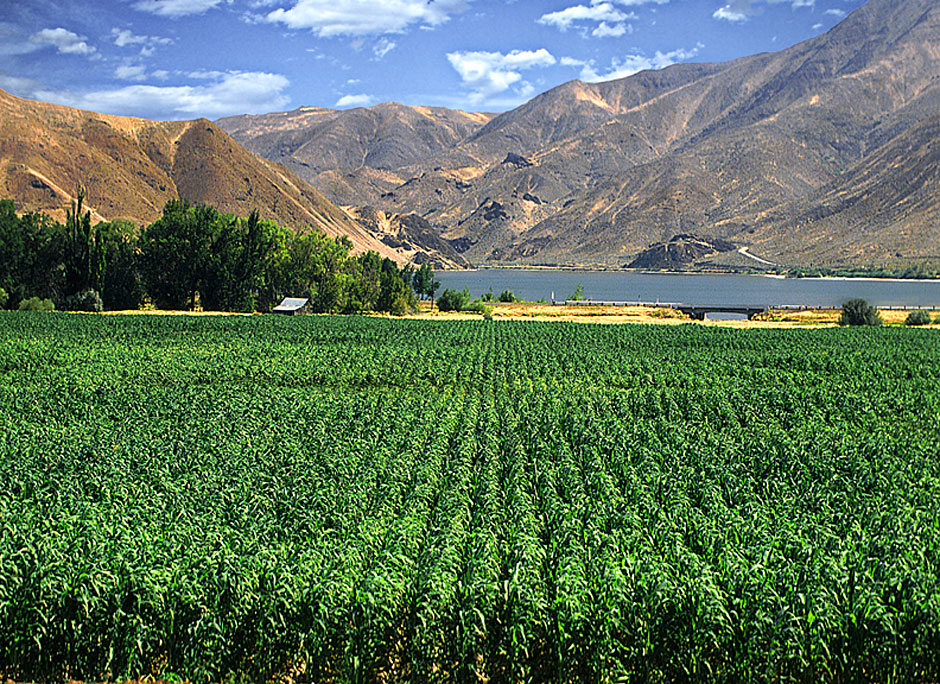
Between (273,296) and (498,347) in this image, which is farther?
(273,296)

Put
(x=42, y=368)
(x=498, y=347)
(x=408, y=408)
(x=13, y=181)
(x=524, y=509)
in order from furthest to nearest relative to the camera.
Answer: (x=13, y=181) → (x=498, y=347) → (x=42, y=368) → (x=408, y=408) → (x=524, y=509)

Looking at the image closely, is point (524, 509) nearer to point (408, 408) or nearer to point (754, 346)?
point (408, 408)

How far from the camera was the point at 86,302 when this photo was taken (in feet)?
213

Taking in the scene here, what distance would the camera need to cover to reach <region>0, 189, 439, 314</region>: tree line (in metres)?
67.2

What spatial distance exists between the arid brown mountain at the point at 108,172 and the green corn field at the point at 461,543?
148 meters

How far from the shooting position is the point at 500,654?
26.3 ft

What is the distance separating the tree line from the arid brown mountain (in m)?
81.2

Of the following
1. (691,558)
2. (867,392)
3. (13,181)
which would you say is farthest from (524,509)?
(13,181)

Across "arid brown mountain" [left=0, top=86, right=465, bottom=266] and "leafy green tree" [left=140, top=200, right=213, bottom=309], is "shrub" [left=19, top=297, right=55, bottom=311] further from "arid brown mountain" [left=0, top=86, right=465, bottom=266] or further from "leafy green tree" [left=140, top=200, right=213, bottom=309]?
"arid brown mountain" [left=0, top=86, right=465, bottom=266]

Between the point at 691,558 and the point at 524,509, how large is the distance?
2.77 metres

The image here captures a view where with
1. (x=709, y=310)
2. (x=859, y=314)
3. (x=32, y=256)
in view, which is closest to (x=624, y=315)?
(x=709, y=310)

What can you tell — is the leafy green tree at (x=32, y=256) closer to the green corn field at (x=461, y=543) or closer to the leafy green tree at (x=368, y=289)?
the leafy green tree at (x=368, y=289)

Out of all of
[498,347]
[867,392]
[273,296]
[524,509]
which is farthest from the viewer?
[273,296]

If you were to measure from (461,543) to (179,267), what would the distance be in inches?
2812
